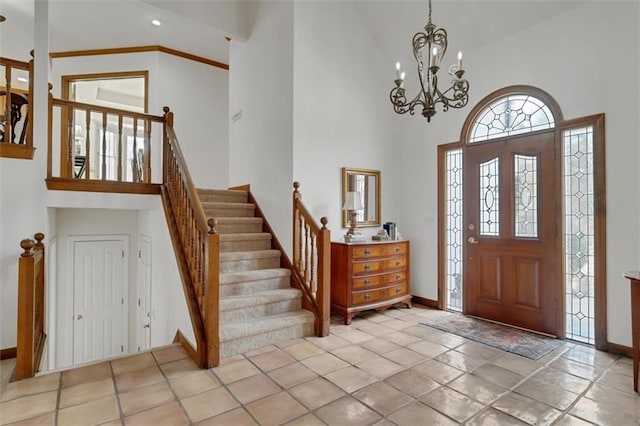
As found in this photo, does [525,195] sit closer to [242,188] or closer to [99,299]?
[242,188]

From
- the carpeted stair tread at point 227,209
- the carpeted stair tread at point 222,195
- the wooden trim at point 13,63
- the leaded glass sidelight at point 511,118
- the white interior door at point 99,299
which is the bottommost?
the white interior door at point 99,299

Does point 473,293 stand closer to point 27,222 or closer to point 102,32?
point 27,222

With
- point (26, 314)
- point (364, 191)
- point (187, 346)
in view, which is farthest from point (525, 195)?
point (26, 314)

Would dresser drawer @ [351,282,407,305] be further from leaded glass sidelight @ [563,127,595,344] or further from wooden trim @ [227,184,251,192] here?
Result: wooden trim @ [227,184,251,192]

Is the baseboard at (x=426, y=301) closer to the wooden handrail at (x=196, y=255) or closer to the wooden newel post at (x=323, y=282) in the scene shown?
the wooden newel post at (x=323, y=282)

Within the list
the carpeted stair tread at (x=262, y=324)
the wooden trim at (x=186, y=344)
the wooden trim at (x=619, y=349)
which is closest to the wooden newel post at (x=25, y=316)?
the wooden trim at (x=186, y=344)

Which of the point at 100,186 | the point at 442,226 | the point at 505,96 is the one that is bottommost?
the point at 442,226

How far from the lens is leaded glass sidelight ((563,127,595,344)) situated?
11.0 feet

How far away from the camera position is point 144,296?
517cm

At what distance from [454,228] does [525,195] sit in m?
0.98

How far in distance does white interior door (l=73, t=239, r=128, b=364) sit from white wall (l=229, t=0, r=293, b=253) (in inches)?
91.0

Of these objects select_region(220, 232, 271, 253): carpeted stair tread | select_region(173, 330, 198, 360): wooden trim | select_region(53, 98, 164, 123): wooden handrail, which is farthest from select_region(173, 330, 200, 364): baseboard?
select_region(53, 98, 164, 123): wooden handrail

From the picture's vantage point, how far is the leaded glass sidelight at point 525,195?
12.2ft

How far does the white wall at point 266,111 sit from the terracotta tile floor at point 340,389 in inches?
66.7
